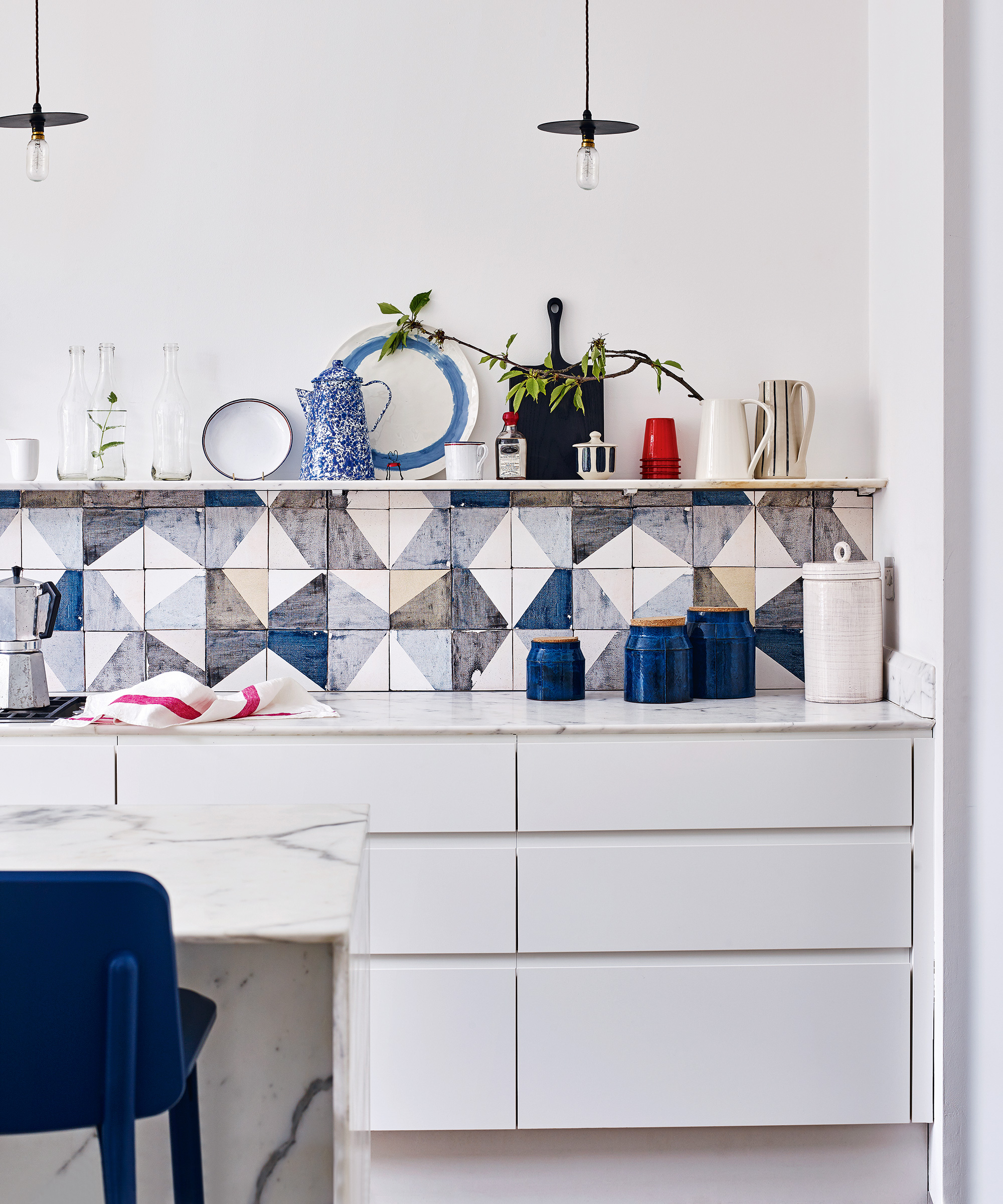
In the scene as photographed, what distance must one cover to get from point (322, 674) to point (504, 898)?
838 mm

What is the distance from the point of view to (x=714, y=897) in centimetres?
209

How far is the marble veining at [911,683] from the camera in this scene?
82.2 inches

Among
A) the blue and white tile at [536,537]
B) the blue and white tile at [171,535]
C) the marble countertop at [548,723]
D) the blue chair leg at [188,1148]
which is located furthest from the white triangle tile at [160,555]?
the blue chair leg at [188,1148]

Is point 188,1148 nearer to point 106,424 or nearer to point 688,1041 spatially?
point 688,1041

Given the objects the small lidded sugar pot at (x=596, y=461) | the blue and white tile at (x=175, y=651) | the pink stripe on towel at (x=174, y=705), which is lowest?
the pink stripe on towel at (x=174, y=705)

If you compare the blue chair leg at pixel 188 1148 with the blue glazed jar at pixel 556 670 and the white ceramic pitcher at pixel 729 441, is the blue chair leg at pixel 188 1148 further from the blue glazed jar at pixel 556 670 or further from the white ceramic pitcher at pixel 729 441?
the white ceramic pitcher at pixel 729 441

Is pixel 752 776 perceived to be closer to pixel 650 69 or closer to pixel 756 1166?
pixel 756 1166

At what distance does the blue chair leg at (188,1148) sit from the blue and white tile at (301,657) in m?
1.50

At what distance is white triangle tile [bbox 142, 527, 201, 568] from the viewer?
2.63m

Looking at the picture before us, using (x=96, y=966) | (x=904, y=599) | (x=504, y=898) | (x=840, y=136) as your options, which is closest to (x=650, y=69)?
(x=840, y=136)

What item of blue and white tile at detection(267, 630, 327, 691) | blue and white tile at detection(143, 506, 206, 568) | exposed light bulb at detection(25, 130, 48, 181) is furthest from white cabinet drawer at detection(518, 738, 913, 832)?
exposed light bulb at detection(25, 130, 48, 181)

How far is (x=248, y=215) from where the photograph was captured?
8.57ft

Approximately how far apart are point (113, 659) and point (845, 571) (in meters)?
1.84

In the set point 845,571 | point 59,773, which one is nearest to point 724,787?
point 845,571
